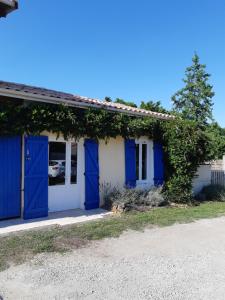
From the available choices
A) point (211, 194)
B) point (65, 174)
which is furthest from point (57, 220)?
point (211, 194)

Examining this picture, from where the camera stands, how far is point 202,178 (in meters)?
14.1

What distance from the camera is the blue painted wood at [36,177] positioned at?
8.63 metres

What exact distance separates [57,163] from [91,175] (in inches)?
47.8

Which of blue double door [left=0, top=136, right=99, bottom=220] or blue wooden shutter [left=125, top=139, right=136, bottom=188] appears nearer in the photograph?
blue double door [left=0, top=136, right=99, bottom=220]

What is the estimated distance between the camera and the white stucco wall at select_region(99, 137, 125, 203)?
10.6 metres

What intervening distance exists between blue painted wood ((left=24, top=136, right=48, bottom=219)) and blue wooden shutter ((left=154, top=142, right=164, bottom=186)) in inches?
186

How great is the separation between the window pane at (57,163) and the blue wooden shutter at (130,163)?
2.49 m

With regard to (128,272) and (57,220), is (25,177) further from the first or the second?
A: (128,272)

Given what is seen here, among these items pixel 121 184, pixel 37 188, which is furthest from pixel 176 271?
pixel 121 184

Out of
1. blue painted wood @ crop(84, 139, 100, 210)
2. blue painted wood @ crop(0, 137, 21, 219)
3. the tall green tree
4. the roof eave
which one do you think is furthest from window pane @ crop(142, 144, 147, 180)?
the tall green tree

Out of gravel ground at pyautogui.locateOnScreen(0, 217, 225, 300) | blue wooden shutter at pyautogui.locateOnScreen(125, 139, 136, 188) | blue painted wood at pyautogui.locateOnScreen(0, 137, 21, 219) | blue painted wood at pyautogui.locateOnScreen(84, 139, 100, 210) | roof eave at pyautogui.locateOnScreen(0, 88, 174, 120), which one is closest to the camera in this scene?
gravel ground at pyautogui.locateOnScreen(0, 217, 225, 300)

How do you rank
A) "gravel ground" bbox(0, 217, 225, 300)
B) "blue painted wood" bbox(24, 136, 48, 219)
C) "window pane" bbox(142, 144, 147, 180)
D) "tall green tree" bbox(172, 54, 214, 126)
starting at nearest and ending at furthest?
"gravel ground" bbox(0, 217, 225, 300), "blue painted wood" bbox(24, 136, 48, 219), "window pane" bbox(142, 144, 147, 180), "tall green tree" bbox(172, 54, 214, 126)

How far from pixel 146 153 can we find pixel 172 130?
1.29m

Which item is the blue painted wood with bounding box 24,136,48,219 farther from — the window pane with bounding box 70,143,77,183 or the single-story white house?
the window pane with bounding box 70,143,77,183
